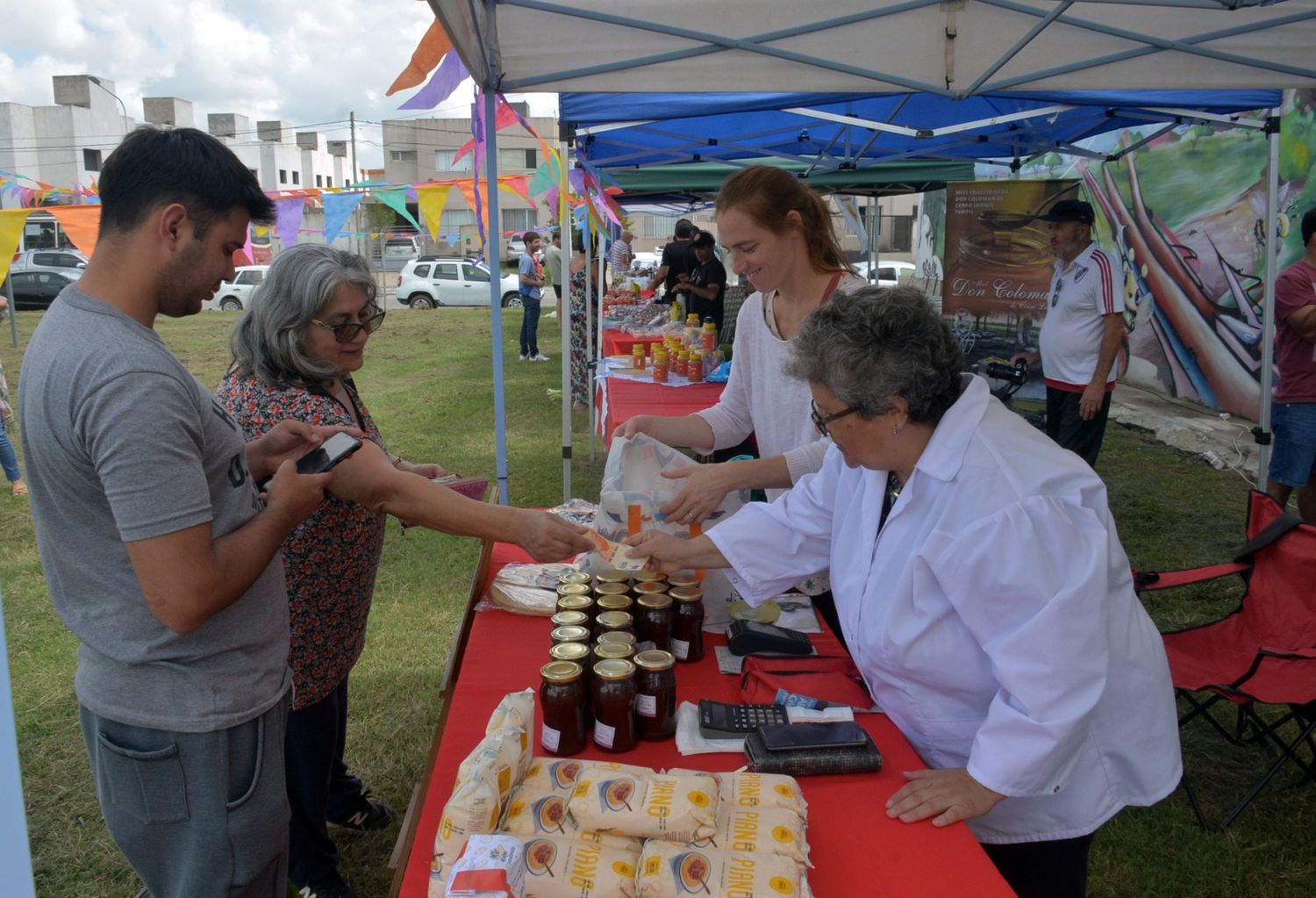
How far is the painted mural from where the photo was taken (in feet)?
24.6

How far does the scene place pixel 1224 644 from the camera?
313 cm

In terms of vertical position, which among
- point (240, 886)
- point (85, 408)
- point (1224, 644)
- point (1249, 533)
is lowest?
point (1224, 644)

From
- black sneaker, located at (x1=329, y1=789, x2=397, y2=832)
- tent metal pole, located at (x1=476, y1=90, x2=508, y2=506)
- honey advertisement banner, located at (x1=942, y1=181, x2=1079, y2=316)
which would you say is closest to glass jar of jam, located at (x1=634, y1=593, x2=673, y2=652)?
tent metal pole, located at (x1=476, y1=90, x2=508, y2=506)

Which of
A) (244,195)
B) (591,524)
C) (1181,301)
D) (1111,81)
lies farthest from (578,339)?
(244,195)

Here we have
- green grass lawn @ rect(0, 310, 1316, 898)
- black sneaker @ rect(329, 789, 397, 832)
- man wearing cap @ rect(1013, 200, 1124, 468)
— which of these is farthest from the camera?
man wearing cap @ rect(1013, 200, 1124, 468)

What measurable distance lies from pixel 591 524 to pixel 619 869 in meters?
1.27

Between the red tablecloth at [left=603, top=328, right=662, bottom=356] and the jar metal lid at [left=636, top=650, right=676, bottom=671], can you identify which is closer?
the jar metal lid at [left=636, top=650, right=676, bottom=671]

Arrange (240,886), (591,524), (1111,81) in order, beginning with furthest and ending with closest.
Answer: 1. (1111,81)
2. (591,524)
3. (240,886)

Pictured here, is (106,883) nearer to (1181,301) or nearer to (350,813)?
(350,813)

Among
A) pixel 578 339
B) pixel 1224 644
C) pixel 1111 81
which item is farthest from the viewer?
pixel 578 339

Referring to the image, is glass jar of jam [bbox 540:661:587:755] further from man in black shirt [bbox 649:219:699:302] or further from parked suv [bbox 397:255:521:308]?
parked suv [bbox 397:255:521:308]

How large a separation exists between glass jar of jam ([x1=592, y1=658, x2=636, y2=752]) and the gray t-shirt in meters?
0.62

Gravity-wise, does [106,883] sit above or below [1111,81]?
below

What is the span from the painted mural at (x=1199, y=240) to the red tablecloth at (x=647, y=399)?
13.0 feet
